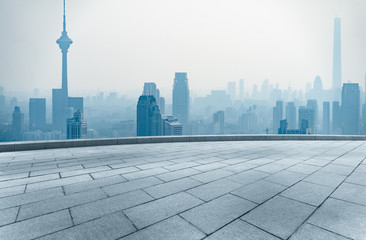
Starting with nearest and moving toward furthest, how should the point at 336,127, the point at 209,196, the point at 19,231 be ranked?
the point at 19,231
the point at 209,196
the point at 336,127

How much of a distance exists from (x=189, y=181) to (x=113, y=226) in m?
2.45

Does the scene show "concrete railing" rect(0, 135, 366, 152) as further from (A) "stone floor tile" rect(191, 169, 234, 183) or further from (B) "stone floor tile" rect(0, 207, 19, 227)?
(B) "stone floor tile" rect(0, 207, 19, 227)

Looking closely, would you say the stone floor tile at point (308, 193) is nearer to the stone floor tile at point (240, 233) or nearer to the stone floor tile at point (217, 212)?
the stone floor tile at point (217, 212)

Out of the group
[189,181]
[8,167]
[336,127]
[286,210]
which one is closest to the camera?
[286,210]

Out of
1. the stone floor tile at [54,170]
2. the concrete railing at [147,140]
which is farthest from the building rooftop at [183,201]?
the concrete railing at [147,140]

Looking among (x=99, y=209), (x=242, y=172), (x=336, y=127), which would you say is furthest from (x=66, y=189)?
(x=336, y=127)

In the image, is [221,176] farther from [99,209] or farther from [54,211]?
[54,211]

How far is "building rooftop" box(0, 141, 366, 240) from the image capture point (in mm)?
3062

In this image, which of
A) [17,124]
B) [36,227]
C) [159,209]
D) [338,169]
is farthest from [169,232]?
[17,124]

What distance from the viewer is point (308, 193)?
177 inches

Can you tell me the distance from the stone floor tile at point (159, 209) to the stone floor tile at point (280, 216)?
3.54ft

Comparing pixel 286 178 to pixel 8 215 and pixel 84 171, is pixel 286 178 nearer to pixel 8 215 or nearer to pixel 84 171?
pixel 84 171

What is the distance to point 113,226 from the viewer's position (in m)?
3.17

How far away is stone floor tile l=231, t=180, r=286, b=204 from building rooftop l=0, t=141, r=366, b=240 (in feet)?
0.07
